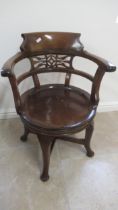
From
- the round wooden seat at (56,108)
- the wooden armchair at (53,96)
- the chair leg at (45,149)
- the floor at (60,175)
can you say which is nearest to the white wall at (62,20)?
the wooden armchair at (53,96)

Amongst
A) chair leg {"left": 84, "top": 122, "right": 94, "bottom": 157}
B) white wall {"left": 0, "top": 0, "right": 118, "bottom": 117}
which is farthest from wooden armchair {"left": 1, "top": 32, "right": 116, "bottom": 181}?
white wall {"left": 0, "top": 0, "right": 118, "bottom": 117}

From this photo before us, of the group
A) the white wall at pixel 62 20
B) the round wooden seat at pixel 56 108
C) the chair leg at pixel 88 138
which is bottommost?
the chair leg at pixel 88 138

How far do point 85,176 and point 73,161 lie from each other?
15cm

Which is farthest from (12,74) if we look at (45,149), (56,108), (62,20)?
(62,20)

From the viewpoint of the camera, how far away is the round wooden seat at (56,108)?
1.30 m

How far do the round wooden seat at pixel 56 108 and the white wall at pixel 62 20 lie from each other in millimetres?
426

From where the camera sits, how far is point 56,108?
1.42 meters

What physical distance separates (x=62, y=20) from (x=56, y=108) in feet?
2.25

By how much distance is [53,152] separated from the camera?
170 centimetres

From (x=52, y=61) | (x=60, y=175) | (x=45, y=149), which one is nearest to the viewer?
(x=45, y=149)

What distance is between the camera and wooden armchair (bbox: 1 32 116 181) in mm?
1301

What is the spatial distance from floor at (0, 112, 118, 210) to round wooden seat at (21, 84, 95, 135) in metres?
0.41

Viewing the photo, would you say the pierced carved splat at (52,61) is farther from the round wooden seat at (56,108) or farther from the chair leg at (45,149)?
the chair leg at (45,149)

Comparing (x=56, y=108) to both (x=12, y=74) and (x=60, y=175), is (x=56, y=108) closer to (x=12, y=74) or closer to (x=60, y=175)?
(x=12, y=74)
